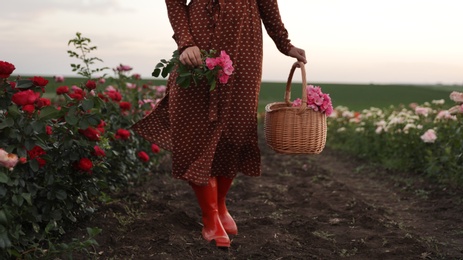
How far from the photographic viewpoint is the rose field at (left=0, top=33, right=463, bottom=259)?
3080mm

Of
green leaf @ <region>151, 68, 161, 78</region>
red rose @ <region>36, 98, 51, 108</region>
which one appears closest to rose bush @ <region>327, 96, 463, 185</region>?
green leaf @ <region>151, 68, 161, 78</region>

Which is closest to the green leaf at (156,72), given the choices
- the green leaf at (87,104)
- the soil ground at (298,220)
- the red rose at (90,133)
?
the green leaf at (87,104)

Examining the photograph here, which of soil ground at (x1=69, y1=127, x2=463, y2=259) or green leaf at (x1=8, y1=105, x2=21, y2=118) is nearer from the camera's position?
green leaf at (x1=8, y1=105, x2=21, y2=118)

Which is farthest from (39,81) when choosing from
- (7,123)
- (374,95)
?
(374,95)

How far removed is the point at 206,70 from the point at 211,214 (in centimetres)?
92

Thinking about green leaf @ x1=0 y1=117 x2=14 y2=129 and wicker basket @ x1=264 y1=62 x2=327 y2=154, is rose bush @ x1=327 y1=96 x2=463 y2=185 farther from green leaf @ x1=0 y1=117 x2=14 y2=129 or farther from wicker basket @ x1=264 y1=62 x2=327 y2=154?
green leaf @ x1=0 y1=117 x2=14 y2=129

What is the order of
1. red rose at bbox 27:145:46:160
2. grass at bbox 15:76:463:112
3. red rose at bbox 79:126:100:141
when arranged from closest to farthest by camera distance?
red rose at bbox 27:145:46:160 → red rose at bbox 79:126:100:141 → grass at bbox 15:76:463:112

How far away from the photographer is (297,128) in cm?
349

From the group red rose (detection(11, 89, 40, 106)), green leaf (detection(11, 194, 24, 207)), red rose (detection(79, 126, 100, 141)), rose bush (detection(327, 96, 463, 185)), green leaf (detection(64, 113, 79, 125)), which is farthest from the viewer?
rose bush (detection(327, 96, 463, 185))

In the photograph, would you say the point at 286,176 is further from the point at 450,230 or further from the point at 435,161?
the point at 450,230

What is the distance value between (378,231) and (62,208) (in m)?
2.00

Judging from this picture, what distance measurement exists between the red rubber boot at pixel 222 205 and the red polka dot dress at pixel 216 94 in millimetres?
176

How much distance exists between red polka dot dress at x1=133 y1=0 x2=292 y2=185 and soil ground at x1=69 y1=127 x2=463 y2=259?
47cm

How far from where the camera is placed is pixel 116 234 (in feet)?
12.5
